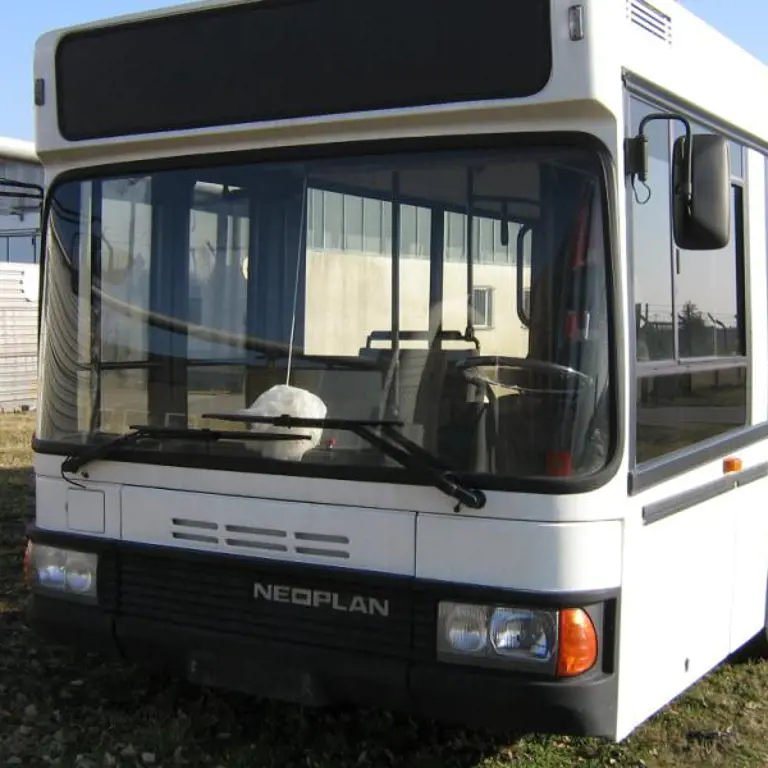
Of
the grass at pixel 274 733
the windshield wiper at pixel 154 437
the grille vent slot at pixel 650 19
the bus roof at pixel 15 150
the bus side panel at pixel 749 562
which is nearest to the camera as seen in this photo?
the grille vent slot at pixel 650 19

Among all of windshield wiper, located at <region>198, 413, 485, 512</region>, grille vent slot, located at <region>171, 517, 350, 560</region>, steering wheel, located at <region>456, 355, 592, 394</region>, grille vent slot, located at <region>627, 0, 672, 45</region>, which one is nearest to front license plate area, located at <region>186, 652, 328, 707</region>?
grille vent slot, located at <region>171, 517, 350, 560</region>

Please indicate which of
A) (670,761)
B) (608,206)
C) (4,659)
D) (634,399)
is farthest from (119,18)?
(670,761)

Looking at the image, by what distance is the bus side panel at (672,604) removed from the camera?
11.2 feet

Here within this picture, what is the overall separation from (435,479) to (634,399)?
64 cm

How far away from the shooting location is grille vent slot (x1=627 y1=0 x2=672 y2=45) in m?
3.39

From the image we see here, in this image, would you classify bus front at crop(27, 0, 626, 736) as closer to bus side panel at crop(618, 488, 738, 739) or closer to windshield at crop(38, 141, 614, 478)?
windshield at crop(38, 141, 614, 478)

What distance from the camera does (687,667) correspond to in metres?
3.90

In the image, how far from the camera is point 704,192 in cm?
336

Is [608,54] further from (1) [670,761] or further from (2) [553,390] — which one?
(1) [670,761]

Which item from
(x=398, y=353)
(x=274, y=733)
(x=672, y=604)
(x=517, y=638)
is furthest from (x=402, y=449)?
(x=274, y=733)

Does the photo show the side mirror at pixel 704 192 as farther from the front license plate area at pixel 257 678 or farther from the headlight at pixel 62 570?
the headlight at pixel 62 570

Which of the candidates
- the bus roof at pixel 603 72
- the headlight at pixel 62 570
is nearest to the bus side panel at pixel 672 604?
the bus roof at pixel 603 72

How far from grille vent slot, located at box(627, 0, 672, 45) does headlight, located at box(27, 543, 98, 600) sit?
2.50 m

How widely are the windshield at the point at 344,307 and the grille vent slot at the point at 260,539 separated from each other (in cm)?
21
